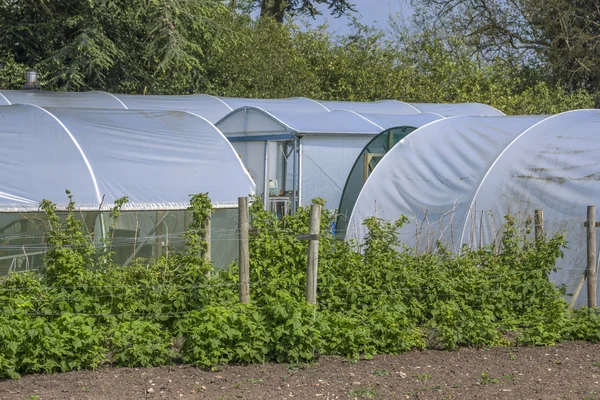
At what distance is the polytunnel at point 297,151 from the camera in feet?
49.1

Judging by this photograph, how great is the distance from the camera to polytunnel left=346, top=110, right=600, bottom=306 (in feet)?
33.4

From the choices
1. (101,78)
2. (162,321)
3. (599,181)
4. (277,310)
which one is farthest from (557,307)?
(101,78)

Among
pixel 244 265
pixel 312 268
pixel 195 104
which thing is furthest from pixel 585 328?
pixel 195 104

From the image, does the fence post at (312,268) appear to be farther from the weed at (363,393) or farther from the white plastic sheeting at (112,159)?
the white plastic sheeting at (112,159)

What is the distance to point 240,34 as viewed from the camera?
76.8 ft

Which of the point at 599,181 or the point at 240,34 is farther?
the point at 240,34

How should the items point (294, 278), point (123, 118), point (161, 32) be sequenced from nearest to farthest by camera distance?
point (294, 278) → point (123, 118) → point (161, 32)

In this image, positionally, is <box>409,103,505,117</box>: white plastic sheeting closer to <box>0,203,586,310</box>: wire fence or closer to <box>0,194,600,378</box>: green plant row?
<box>0,203,586,310</box>: wire fence

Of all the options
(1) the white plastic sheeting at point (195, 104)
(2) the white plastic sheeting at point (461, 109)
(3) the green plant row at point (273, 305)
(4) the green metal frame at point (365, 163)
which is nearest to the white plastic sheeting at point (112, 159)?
(3) the green plant row at point (273, 305)

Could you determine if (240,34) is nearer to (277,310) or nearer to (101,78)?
(101,78)

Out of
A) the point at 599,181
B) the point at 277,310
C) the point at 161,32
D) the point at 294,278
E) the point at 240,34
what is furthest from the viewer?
the point at 240,34

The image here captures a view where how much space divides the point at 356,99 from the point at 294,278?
17422 mm

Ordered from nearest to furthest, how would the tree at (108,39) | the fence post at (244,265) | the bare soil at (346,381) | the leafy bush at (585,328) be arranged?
1. the bare soil at (346,381)
2. the fence post at (244,265)
3. the leafy bush at (585,328)
4. the tree at (108,39)

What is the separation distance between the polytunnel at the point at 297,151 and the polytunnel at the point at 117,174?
300 centimetres
